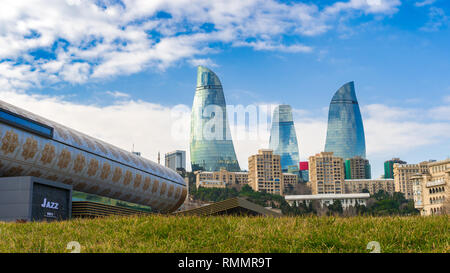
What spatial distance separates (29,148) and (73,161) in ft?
19.9

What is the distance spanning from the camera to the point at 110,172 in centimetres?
5244

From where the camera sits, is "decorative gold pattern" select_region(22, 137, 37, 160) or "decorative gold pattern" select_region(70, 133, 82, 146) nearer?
"decorative gold pattern" select_region(22, 137, 37, 160)

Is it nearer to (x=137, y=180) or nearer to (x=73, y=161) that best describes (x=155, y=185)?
(x=137, y=180)

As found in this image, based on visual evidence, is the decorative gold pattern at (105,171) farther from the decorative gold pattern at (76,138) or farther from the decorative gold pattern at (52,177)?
the decorative gold pattern at (52,177)

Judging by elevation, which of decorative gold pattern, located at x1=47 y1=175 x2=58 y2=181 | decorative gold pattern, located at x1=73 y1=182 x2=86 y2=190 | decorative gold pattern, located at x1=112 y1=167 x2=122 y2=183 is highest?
decorative gold pattern, located at x1=112 y1=167 x2=122 y2=183

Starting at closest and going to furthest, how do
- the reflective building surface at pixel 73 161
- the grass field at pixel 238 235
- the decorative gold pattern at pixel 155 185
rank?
the grass field at pixel 238 235 < the reflective building surface at pixel 73 161 < the decorative gold pattern at pixel 155 185

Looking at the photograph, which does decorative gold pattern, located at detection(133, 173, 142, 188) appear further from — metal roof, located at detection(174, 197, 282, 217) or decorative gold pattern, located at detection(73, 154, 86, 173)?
metal roof, located at detection(174, 197, 282, 217)

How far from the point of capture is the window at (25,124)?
126 ft

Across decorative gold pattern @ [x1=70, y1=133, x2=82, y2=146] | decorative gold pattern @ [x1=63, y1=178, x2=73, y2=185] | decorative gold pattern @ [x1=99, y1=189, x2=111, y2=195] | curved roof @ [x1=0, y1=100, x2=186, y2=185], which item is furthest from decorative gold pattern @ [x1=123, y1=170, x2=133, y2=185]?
decorative gold pattern @ [x1=63, y1=178, x2=73, y2=185]

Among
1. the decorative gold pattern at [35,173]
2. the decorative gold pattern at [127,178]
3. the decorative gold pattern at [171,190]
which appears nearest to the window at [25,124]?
the decorative gold pattern at [35,173]

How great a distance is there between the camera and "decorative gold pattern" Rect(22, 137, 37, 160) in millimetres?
40406
